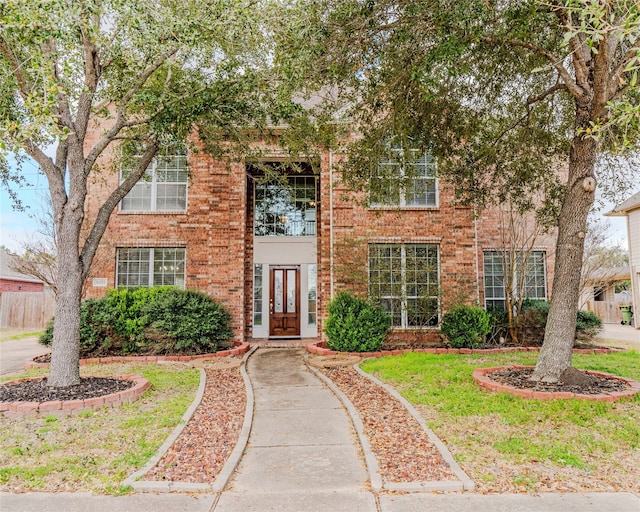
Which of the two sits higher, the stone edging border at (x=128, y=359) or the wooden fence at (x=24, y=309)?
the wooden fence at (x=24, y=309)

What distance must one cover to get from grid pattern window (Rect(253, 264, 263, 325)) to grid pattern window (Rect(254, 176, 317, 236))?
1.16 m

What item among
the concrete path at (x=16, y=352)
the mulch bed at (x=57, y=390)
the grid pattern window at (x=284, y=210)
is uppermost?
the grid pattern window at (x=284, y=210)

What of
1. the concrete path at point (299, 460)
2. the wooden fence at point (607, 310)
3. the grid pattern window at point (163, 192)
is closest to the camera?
the concrete path at point (299, 460)

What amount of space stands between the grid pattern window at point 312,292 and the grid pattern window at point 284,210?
1163mm

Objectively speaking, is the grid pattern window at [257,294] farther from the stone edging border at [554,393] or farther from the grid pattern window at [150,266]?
the stone edging border at [554,393]

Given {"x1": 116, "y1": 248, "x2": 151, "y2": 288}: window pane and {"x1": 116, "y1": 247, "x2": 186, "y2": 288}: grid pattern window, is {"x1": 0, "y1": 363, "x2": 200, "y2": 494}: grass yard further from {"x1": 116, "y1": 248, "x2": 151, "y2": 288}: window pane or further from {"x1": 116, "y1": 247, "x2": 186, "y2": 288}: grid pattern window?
{"x1": 116, "y1": 248, "x2": 151, "y2": 288}: window pane

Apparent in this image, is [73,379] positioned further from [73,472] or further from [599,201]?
[599,201]

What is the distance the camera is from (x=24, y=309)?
2008cm

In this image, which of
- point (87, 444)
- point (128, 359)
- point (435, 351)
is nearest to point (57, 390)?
point (87, 444)

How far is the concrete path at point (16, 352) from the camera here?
400 inches

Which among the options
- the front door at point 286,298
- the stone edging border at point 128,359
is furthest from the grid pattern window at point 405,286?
the stone edging border at point 128,359

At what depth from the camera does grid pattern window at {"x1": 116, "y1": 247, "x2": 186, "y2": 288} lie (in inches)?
514

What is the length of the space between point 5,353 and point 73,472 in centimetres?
1060

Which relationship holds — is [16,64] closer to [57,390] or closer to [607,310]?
[57,390]
